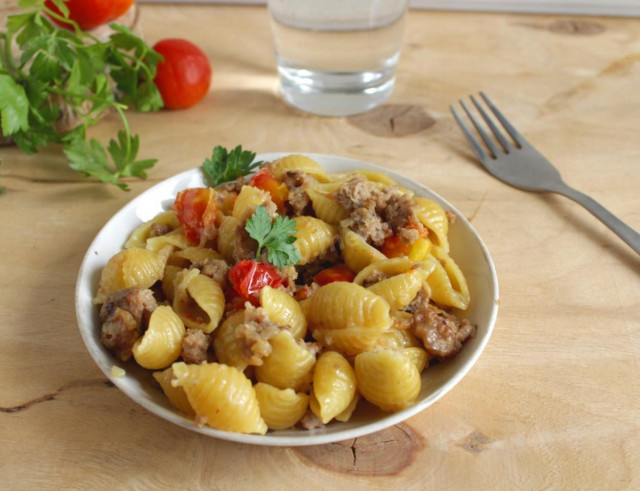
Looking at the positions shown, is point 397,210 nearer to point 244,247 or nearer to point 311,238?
point 311,238

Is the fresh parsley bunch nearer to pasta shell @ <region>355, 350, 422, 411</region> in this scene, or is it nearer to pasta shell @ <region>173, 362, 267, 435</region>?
pasta shell @ <region>173, 362, 267, 435</region>

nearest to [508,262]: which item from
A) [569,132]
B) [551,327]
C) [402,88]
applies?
[551,327]

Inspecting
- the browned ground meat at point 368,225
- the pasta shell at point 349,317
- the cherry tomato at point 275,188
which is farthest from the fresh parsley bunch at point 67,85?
the pasta shell at point 349,317

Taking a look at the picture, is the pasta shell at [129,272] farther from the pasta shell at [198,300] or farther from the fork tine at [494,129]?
the fork tine at [494,129]

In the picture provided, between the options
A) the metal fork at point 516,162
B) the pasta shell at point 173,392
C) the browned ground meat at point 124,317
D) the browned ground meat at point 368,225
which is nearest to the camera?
the pasta shell at point 173,392

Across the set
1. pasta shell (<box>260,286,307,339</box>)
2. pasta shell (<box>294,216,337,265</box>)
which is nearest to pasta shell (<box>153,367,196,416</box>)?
pasta shell (<box>260,286,307,339</box>)

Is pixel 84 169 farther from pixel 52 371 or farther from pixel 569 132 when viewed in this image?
pixel 569 132
